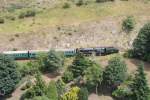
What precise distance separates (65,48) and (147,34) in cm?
1903

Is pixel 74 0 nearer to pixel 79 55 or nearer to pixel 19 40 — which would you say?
pixel 19 40

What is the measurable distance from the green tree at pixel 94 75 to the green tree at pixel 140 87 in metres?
7.32

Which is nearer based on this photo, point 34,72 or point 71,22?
point 34,72

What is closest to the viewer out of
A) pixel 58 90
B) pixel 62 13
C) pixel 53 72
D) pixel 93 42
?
pixel 58 90

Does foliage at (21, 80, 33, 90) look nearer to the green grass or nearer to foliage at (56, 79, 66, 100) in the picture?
foliage at (56, 79, 66, 100)

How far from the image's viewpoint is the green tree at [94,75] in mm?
107250

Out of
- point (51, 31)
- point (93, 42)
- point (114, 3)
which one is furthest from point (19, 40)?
point (114, 3)

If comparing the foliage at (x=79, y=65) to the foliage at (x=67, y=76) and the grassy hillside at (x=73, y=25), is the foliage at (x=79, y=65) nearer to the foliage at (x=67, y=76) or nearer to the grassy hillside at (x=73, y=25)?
the foliage at (x=67, y=76)

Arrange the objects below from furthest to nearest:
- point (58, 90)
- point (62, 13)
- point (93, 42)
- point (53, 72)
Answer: point (62, 13) < point (93, 42) < point (53, 72) < point (58, 90)

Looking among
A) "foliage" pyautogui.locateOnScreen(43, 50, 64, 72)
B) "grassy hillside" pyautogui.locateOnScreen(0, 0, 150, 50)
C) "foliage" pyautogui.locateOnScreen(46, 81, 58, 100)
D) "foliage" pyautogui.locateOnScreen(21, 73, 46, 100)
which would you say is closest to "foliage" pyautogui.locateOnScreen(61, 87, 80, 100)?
"foliage" pyautogui.locateOnScreen(46, 81, 58, 100)

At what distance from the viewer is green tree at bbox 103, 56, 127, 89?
10750 cm

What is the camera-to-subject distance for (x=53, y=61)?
113 m

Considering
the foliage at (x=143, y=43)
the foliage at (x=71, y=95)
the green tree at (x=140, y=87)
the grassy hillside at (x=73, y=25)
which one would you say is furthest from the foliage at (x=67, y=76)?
the foliage at (x=143, y=43)

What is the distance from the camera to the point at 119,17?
129500mm
